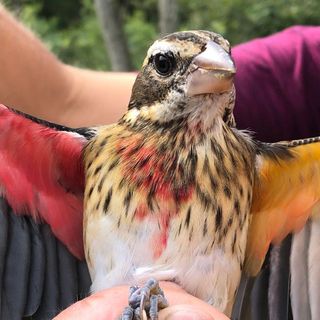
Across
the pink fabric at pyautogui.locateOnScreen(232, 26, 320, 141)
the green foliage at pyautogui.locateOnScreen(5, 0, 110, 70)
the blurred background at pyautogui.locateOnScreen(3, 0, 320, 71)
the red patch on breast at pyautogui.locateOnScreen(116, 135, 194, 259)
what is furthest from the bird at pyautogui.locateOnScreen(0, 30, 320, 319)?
→ the green foliage at pyautogui.locateOnScreen(5, 0, 110, 70)

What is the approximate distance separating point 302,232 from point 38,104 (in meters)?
0.95

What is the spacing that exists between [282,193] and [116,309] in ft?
2.05

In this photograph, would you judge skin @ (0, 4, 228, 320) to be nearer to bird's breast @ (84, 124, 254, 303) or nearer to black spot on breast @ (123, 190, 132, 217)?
bird's breast @ (84, 124, 254, 303)

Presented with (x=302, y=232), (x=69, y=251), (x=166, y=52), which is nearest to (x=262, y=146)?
(x=302, y=232)

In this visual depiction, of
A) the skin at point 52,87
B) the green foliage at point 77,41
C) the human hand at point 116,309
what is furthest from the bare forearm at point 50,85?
the green foliage at point 77,41

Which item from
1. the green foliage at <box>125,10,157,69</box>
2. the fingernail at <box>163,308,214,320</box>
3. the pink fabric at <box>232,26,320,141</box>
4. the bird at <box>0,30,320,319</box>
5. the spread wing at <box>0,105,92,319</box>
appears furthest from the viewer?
the green foliage at <box>125,10,157,69</box>

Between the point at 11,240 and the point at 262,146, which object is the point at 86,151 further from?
the point at 262,146

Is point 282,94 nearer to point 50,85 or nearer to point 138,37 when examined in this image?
point 50,85

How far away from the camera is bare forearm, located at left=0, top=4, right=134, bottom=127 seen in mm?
2047

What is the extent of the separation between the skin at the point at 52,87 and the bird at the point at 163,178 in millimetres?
117

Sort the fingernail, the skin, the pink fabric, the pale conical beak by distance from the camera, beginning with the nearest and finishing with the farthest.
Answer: the fingernail → the pale conical beak → the skin → the pink fabric

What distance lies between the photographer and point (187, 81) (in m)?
1.42

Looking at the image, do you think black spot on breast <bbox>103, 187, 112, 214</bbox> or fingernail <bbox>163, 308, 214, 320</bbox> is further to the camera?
black spot on breast <bbox>103, 187, 112, 214</bbox>

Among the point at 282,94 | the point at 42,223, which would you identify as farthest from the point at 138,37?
the point at 42,223
